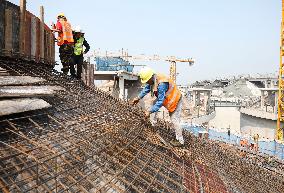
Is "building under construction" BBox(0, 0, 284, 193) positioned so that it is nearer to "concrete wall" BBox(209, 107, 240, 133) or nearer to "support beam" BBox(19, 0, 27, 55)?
"support beam" BBox(19, 0, 27, 55)

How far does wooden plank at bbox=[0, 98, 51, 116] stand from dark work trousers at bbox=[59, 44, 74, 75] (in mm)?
3653

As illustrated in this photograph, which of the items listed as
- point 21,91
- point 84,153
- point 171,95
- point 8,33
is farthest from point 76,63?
point 84,153

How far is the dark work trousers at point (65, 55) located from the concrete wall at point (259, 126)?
25.3 m

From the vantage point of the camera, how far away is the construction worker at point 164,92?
16.9 ft

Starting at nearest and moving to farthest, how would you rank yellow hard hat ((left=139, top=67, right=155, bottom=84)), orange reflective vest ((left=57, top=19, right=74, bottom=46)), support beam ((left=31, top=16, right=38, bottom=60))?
yellow hard hat ((left=139, top=67, right=155, bottom=84)) < support beam ((left=31, top=16, right=38, bottom=60)) < orange reflective vest ((left=57, top=19, right=74, bottom=46))

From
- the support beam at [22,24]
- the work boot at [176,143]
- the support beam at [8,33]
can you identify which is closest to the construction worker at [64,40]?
the support beam at [22,24]

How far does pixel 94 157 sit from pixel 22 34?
3731mm

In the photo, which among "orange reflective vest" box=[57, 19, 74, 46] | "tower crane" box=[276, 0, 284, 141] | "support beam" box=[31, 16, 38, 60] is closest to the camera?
"support beam" box=[31, 16, 38, 60]

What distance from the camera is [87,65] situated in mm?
9828

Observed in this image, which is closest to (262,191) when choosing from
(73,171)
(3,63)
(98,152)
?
(98,152)

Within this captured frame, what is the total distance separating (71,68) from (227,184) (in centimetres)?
515

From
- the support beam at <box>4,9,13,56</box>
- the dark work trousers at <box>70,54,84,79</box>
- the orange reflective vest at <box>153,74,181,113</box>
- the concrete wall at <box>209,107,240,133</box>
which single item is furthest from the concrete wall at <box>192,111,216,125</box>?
the support beam at <box>4,9,13,56</box>

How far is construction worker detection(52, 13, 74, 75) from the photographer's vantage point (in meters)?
Answer: 6.92

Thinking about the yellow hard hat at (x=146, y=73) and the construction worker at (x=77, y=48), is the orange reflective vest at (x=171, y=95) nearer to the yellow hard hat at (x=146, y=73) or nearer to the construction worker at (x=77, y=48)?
the yellow hard hat at (x=146, y=73)
